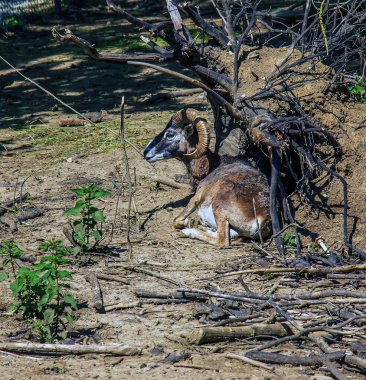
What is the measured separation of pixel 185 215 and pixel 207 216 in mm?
245

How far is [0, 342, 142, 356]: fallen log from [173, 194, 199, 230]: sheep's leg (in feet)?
10.3

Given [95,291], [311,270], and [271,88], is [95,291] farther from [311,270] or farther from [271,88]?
[271,88]

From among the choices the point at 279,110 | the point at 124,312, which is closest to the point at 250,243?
the point at 279,110

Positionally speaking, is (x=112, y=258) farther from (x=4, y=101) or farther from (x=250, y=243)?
(x=4, y=101)

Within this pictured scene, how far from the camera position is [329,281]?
771 centimetres

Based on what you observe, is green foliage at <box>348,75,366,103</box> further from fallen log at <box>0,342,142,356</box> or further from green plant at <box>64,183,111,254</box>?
fallen log at <box>0,342,142,356</box>

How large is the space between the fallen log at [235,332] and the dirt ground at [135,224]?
7 centimetres

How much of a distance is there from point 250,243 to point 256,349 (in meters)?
2.70

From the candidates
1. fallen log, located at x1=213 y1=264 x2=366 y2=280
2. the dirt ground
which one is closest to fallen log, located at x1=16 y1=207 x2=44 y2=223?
the dirt ground

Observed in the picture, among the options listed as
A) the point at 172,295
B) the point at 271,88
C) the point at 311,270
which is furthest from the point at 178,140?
the point at 172,295

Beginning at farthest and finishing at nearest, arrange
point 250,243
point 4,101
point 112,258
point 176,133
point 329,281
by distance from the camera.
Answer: point 4,101
point 176,133
point 250,243
point 112,258
point 329,281

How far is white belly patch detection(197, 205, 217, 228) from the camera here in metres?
9.34

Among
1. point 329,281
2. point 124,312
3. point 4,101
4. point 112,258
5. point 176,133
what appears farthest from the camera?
point 4,101

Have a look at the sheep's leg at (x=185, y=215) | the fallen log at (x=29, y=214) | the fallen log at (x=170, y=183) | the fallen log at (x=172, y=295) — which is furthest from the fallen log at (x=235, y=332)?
the fallen log at (x=170, y=183)
